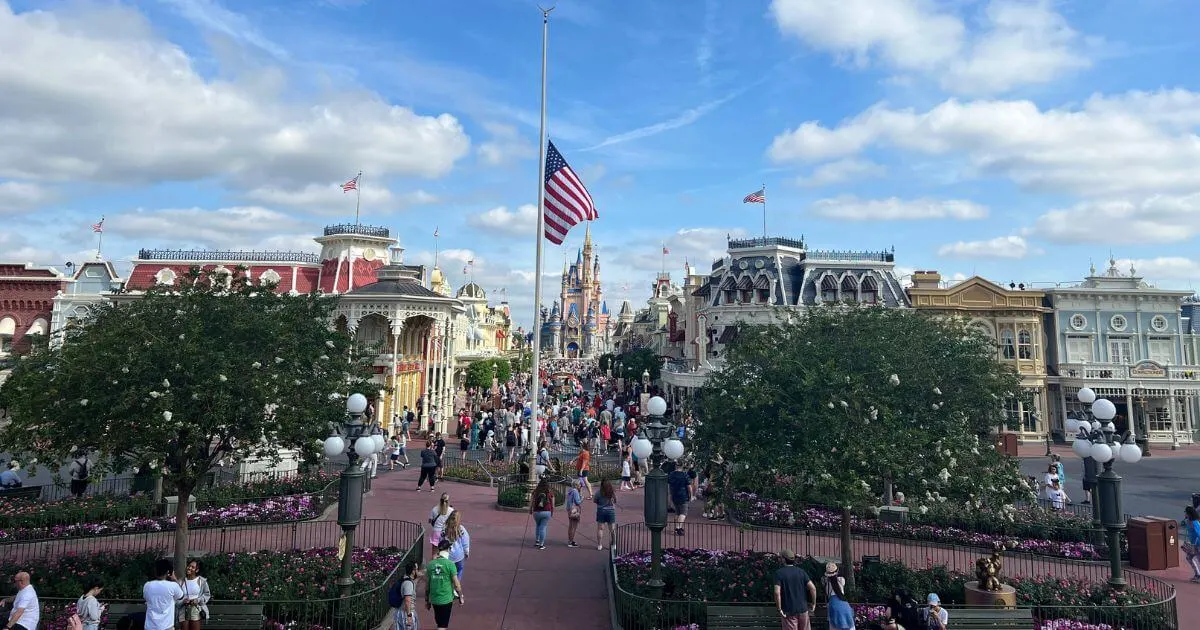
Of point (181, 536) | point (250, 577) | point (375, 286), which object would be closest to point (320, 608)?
point (250, 577)

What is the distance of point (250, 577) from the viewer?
10.5 meters

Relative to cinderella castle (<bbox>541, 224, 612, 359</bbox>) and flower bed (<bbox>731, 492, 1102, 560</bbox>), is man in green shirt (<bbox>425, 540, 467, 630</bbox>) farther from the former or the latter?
cinderella castle (<bbox>541, 224, 612, 359</bbox>)

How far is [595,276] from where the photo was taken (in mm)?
194500

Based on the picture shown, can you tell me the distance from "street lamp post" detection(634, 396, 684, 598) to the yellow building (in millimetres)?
32973

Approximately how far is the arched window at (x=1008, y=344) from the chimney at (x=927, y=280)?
476 cm

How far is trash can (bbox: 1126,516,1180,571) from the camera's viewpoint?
45.2ft

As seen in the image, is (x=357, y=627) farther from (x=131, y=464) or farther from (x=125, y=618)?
(x=131, y=464)

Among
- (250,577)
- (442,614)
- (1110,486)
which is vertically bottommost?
(442,614)

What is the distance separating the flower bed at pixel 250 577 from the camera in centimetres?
946

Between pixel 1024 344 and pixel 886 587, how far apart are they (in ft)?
112

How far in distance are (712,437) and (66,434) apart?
434 inches

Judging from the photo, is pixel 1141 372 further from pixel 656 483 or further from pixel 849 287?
pixel 656 483

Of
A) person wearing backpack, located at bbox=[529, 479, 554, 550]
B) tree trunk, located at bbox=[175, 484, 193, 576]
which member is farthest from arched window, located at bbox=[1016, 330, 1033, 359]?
tree trunk, located at bbox=[175, 484, 193, 576]

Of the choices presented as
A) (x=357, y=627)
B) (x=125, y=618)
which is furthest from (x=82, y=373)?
(x=357, y=627)
